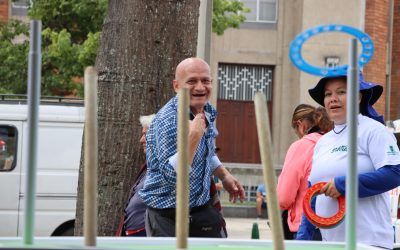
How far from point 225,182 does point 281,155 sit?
2632 centimetres

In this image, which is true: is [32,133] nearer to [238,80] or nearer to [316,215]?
[316,215]

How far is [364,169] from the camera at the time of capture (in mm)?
4832

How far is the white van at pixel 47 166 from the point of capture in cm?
1332

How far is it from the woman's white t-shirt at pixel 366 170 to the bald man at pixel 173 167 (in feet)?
1.78

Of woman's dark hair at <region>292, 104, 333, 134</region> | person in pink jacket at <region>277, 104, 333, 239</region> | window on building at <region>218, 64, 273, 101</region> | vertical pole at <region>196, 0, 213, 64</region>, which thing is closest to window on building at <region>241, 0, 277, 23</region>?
window on building at <region>218, 64, 273, 101</region>

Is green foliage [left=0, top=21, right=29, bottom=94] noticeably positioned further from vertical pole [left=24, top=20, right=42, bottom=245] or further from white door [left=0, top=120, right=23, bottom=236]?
vertical pole [left=24, top=20, right=42, bottom=245]

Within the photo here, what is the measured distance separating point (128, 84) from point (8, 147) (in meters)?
8.02

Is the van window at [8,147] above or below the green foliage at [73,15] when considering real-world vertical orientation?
below

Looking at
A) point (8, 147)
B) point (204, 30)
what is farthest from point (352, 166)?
point (8, 147)

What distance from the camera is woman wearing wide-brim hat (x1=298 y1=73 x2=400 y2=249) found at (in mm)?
4734

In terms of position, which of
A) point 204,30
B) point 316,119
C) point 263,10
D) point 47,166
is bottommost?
point 47,166

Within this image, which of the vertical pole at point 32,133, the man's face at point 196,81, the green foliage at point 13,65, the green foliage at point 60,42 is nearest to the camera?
the vertical pole at point 32,133

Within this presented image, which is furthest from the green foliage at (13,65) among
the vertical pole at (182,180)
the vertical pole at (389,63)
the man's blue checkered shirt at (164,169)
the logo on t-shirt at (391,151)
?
the vertical pole at (182,180)

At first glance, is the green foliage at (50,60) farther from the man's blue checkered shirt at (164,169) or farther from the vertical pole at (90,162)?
the vertical pole at (90,162)
